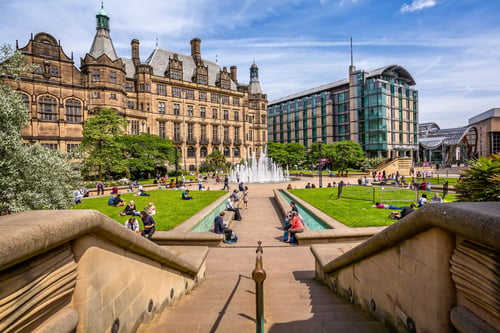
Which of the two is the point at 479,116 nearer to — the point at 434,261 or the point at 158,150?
the point at 158,150

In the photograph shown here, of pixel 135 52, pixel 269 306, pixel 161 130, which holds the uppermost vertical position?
pixel 135 52

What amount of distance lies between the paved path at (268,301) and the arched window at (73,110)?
43.7 m

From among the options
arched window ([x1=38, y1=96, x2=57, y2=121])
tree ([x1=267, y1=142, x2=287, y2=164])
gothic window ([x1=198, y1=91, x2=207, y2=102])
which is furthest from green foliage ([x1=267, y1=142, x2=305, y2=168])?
arched window ([x1=38, y1=96, x2=57, y2=121])

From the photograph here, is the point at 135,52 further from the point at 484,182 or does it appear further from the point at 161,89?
the point at 484,182

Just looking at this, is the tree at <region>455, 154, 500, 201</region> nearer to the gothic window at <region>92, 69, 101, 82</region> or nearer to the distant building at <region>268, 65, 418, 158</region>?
the gothic window at <region>92, 69, 101, 82</region>

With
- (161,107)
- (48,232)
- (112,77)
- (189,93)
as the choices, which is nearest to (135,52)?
(161,107)

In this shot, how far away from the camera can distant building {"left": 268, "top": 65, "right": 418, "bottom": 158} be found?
6894 centimetres

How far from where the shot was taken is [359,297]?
4449 millimetres

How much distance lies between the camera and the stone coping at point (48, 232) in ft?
5.68

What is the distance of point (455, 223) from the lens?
2166mm

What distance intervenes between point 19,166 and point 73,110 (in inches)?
1552

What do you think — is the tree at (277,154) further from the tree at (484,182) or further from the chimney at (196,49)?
the tree at (484,182)

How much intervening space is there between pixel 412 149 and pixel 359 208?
68111 millimetres

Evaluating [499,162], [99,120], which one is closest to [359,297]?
[499,162]
